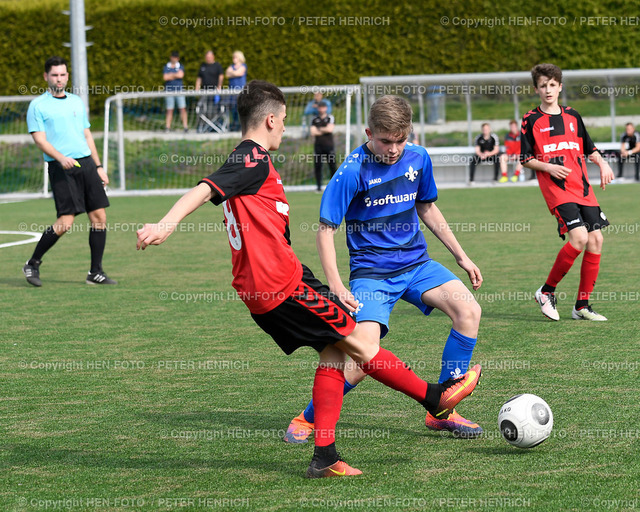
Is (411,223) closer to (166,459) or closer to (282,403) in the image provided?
(282,403)

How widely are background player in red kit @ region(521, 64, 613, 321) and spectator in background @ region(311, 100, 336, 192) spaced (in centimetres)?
1340

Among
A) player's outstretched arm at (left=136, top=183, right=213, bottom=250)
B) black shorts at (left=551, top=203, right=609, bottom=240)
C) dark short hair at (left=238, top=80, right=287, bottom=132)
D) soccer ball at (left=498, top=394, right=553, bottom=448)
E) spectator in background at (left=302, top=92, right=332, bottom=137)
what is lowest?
soccer ball at (left=498, top=394, right=553, bottom=448)

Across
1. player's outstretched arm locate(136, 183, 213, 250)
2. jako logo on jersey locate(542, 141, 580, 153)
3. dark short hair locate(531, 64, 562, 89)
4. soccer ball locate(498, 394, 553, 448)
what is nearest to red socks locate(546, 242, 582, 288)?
jako logo on jersey locate(542, 141, 580, 153)

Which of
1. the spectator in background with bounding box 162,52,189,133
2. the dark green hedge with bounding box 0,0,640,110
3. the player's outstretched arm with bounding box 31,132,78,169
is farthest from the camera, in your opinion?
the dark green hedge with bounding box 0,0,640,110

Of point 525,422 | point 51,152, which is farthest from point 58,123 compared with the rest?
point 525,422

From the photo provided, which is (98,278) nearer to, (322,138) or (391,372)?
(391,372)

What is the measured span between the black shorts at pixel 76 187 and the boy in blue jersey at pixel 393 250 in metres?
5.22

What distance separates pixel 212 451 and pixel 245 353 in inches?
81.1

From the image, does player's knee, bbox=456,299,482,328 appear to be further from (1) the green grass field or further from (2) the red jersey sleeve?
(2) the red jersey sleeve

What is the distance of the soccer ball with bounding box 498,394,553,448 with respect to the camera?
4.05 meters

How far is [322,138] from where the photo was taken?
20.8 meters

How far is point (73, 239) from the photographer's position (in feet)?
45.4

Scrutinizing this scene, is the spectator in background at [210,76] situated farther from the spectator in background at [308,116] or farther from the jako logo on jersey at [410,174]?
the jako logo on jersey at [410,174]

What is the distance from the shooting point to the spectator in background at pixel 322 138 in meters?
20.7
